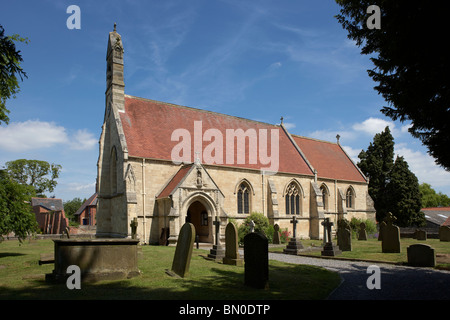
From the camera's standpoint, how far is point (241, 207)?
28719 mm

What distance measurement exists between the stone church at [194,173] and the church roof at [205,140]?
0.09 metres

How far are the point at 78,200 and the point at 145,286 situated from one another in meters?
107

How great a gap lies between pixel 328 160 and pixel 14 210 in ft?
101

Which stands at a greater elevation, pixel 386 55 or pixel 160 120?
pixel 160 120

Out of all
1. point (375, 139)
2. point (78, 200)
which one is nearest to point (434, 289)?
point (375, 139)

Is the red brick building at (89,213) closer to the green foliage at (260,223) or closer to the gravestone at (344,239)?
the green foliage at (260,223)

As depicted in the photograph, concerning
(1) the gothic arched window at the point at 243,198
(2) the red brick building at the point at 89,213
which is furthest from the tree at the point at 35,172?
(1) the gothic arched window at the point at 243,198

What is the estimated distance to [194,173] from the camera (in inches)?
950

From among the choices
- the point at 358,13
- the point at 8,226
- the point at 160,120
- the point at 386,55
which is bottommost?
the point at 8,226

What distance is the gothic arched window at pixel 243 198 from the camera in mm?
28688

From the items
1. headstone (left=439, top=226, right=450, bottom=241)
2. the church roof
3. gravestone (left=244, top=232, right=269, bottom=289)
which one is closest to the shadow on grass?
gravestone (left=244, top=232, right=269, bottom=289)

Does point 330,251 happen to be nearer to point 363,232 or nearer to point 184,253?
point 184,253
